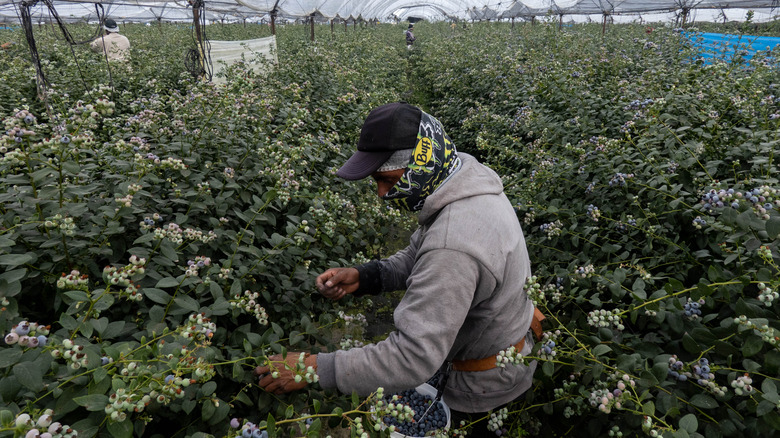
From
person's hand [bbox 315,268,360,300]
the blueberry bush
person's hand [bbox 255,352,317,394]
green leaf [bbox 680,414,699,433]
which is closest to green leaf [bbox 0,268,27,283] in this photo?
the blueberry bush

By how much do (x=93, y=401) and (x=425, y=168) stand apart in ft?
4.17

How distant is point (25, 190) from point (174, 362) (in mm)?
1073

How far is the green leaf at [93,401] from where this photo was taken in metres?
0.99

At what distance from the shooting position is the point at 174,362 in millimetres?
1121

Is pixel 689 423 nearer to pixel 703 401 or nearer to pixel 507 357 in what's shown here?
pixel 703 401

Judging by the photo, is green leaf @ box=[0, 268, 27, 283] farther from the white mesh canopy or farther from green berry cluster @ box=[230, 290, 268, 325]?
the white mesh canopy

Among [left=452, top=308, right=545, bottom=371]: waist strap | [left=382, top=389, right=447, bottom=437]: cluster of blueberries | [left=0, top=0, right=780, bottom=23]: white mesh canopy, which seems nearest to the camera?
[left=452, top=308, right=545, bottom=371]: waist strap

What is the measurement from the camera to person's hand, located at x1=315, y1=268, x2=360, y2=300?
2.07m

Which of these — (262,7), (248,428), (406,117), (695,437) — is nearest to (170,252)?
(248,428)

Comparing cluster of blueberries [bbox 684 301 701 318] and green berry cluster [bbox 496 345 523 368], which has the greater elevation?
cluster of blueberries [bbox 684 301 701 318]

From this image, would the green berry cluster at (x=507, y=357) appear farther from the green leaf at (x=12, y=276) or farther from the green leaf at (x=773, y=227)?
the green leaf at (x=12, y=276)

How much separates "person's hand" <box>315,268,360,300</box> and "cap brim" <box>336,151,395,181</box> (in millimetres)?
580

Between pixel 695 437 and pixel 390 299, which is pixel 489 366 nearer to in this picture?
pixel 695 437

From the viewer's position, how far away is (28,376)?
102 cm
